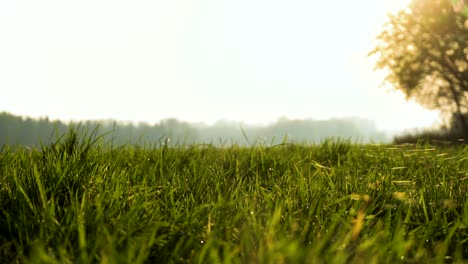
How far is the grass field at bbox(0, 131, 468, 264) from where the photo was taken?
1612mm

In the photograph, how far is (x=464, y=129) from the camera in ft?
72.4

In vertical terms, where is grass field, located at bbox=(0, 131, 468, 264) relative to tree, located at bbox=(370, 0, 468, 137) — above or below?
below

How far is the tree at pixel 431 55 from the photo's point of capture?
849 inches

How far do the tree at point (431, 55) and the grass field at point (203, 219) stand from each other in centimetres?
2051

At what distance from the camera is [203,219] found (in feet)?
7.13

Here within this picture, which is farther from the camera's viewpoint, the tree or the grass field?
the tree

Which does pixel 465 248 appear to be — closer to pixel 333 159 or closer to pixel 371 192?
pixel 371 192

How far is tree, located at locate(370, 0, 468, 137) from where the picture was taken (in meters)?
21.6

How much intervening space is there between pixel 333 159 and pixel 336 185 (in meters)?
2.41

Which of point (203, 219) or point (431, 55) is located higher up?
point (431, 55)

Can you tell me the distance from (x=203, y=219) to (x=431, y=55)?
77.3 feet

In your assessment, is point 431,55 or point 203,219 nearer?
point 203,219

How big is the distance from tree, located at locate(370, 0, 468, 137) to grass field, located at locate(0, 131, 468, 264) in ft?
67.3

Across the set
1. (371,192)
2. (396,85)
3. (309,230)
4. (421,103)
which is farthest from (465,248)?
(421,103)
